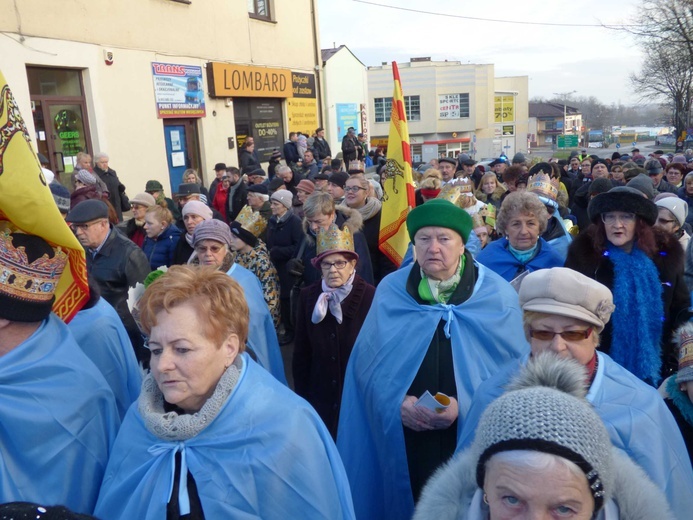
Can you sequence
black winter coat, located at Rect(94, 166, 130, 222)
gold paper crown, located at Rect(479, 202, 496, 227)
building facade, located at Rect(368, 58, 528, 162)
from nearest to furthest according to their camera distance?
1. gold paper crown, located at Rect(479, 202, 496, 227)
2. black winter coat, located at Rect(94, 166, 130, 222)
3. building facade, located at Rect(368, 58, 528, 162)

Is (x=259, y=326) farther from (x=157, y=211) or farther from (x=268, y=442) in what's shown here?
(x=157, y=211)

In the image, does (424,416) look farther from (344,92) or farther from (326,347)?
(344,92)

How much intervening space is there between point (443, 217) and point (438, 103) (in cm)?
5697

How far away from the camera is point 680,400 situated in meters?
2.64

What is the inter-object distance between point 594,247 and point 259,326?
7.48 ft

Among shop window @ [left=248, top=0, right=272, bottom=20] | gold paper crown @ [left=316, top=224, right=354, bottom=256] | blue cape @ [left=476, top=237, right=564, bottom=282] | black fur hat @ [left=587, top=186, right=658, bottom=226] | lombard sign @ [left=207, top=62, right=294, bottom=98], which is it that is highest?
shop window @ [left=248, top=0, right=272, bottom=20]

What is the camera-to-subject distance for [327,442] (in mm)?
2336

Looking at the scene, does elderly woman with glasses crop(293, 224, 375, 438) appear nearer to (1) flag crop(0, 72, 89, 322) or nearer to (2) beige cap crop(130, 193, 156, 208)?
(1) flag crop(0, 72, 89, 322)

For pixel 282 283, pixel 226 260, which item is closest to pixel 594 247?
pixel 226 260

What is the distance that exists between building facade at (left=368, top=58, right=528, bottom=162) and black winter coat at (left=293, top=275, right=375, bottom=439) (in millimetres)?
53421

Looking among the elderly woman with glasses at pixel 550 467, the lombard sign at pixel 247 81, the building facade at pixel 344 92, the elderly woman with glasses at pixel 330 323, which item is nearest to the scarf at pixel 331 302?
the elderly woman with glasses at pixel 330 323

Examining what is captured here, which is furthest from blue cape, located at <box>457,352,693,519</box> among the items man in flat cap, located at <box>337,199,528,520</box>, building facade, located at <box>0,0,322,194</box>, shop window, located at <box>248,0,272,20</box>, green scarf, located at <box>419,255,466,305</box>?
shop window, located at <box>248,0,272,20</box>

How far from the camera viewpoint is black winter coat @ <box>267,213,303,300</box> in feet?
21.7

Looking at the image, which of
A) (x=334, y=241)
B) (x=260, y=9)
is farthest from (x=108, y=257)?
(x=260, y=9)
